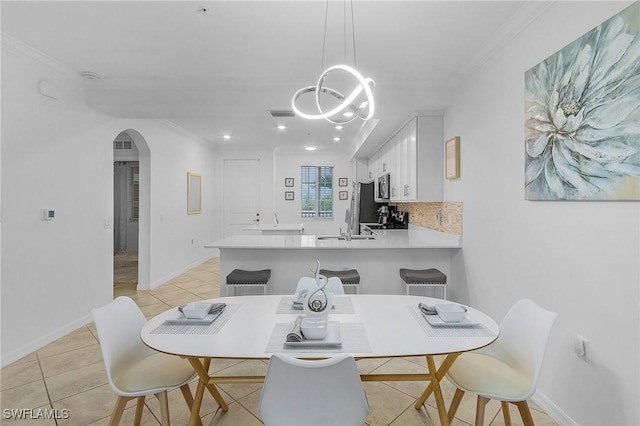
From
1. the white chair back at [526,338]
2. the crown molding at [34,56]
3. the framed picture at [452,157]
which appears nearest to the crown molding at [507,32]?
the framed picture at [452,157]

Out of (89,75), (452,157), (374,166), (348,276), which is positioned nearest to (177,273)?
(89,75)

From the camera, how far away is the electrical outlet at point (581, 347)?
5.90 feet

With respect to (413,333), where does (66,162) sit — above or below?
above

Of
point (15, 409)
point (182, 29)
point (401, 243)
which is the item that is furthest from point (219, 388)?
point (182, 29)

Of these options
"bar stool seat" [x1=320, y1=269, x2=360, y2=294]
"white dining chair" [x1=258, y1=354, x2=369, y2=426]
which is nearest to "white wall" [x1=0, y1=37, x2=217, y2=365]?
"bar stool seat" [x1=320, y1=269, x2=360, y2=294]

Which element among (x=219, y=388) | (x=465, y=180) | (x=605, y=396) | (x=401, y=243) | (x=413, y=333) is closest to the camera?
(x=413, y=333)

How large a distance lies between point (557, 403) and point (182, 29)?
3638 mm

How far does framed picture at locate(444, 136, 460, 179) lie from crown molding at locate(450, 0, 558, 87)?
2.18ft

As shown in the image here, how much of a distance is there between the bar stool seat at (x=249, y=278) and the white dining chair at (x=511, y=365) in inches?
76.8

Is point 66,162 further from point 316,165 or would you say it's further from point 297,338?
point 316,165

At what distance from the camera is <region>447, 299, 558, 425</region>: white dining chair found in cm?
152

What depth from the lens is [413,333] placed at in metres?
1.54

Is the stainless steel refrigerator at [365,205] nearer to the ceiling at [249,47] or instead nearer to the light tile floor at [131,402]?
the ceiling at [249,47]

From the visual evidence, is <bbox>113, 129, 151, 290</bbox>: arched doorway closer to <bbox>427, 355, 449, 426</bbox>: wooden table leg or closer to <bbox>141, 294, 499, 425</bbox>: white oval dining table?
<bbox>141, 294, 499, 425</bbox>: white oval dining table
